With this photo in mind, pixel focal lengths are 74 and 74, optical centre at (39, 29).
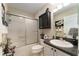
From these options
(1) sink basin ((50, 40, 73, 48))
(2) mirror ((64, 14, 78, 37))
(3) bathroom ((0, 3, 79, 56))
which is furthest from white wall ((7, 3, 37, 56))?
(2) mirror ((64, 14, 78, 37))

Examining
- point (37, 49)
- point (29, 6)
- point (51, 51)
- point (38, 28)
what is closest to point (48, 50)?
point (51, 51)

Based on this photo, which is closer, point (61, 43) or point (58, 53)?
point (58, 53)

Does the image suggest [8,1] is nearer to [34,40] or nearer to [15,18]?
[15,18]

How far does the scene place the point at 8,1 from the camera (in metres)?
1.17

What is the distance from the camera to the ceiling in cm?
119

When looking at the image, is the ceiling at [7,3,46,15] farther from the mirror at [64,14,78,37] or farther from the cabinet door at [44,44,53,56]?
the cabinet door at [44,44,53,56]

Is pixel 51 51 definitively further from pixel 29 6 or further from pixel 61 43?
pixel 29 6

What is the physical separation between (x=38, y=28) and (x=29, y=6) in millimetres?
394

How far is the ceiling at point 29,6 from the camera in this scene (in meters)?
1.19

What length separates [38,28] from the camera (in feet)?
4.22

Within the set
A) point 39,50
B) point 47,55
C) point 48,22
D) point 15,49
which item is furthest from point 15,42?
point 48,22

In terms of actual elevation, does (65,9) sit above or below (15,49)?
above

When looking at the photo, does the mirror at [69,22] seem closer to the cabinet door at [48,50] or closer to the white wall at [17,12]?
the cabinet door at [48,50]

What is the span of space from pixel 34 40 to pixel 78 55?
0.71 metres
